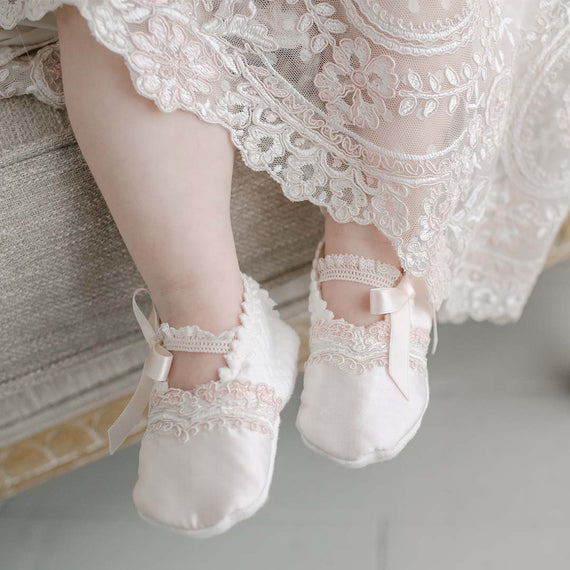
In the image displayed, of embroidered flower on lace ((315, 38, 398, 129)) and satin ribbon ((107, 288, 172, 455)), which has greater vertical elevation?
embroidered flower on lace ((315, 38, 398, 129))

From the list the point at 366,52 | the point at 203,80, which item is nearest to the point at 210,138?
the point at 203,80

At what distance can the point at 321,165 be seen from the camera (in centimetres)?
71

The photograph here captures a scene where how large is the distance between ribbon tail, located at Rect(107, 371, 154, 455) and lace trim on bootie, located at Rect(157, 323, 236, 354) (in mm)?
72

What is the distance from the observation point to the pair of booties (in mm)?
681

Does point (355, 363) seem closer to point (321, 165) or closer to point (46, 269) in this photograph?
point (321, 165)

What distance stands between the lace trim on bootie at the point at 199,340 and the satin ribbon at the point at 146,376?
19 millimetres

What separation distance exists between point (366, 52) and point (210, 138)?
16 centimetres

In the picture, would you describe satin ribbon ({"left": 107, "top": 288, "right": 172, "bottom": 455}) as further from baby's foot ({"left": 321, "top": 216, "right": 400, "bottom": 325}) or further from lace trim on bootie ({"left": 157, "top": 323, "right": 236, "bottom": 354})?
baby's foot ({"left": 321, "top": 216, "right": 400, "bottom": 325})

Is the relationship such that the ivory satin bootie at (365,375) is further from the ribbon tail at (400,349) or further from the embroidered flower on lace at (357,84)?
the embroidered flower on lace at (357,84)

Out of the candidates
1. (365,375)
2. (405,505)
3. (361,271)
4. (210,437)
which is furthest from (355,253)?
(405,505)

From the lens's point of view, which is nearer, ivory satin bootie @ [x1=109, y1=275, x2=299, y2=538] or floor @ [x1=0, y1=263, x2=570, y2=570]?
ivory satin bootie @ [x1=109, y1=275, x2=299, y2=538]

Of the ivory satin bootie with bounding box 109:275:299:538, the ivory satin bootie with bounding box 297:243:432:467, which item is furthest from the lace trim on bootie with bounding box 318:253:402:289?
the ivory satin bootie with bounding box 109:275:299:538

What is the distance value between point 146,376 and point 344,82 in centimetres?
36

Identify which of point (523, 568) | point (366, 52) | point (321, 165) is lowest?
point (523, 568)
